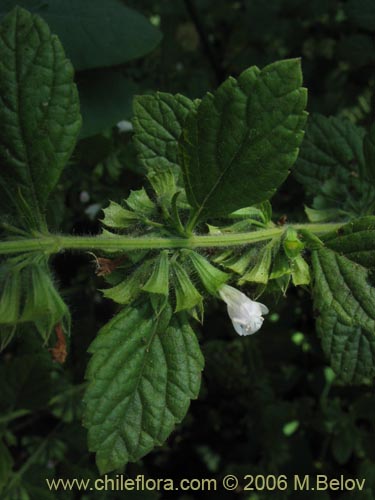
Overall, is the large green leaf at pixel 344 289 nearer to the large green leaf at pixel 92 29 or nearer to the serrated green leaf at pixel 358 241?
the serrated green leaf at pixel 358 241

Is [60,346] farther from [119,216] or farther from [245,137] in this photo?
[245,137]

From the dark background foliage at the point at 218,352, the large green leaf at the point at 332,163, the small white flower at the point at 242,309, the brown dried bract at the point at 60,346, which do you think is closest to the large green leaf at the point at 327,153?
the large green leaf at the point at 332,163

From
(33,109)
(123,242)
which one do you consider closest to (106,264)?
(123,242)

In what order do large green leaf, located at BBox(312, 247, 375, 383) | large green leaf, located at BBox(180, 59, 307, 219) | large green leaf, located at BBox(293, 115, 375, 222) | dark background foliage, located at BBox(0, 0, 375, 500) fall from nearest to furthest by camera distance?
large green leaf, located at BBox(180, 59, 307, 219)
large green leaf, located at BBox(312, 247, 375, 383)
large green leaf, located at BBox(293, 115, 375, 222)
dark background foliage, located at BBox(0, 0, 375, 500)

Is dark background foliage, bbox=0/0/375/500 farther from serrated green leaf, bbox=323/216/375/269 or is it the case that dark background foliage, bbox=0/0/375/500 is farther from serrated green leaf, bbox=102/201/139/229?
serrated green leaf, bbox=323/216/375/269

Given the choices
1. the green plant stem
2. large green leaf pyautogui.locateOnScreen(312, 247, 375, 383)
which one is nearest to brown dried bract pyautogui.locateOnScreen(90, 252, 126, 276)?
the green plant stem
